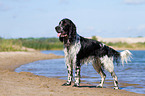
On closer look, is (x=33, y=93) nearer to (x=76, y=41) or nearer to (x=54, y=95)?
(x=54, y=95)

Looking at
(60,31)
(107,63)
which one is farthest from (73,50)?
(107,63)

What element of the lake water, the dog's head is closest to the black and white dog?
the dog's head

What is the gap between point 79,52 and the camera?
793cm

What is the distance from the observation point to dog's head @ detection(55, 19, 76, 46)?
304 inches

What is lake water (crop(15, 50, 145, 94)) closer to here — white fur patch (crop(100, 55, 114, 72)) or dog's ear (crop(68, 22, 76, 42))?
white fur patch (crop(100, 55, 114, 72))

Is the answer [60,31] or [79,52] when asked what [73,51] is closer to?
[79,52]

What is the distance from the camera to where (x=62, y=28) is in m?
7.72

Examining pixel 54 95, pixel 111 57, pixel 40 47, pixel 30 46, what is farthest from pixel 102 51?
pixel 40 47

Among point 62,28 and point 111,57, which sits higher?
point 62,28

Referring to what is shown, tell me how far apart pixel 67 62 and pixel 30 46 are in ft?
126

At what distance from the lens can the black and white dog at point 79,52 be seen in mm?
7762

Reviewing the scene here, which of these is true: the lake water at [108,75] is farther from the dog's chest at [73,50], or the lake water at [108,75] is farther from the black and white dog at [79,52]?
the dog's chest at [73,50]

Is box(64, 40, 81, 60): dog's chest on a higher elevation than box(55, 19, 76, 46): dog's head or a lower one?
lower

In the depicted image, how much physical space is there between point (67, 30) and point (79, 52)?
2.48ft
